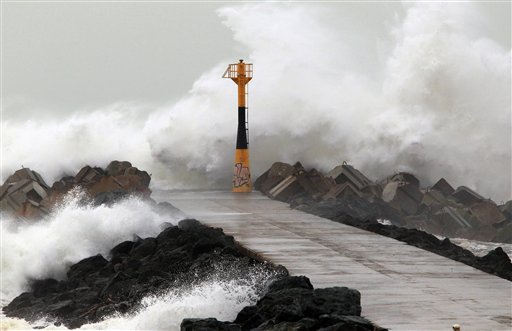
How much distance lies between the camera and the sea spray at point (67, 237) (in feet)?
58.7

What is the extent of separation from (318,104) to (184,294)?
1729 cm

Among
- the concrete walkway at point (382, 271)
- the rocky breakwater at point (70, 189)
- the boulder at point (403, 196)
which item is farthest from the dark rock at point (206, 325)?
the boulder at point (403, 196)

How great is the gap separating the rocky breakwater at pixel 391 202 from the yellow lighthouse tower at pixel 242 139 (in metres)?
0.37

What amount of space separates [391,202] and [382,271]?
10.7 metres

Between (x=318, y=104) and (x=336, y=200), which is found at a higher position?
(x=318, y=104)

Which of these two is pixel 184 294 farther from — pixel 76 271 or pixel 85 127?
pixel 85 127

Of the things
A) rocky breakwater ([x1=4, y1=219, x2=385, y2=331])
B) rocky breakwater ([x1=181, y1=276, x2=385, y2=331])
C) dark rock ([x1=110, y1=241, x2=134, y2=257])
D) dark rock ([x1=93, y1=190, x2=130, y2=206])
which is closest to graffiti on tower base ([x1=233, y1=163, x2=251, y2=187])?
→ dark rock ([x1=93, y1=190, x2=130, y2=206])

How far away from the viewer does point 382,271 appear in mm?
13602

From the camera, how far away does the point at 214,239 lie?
16.0 meters

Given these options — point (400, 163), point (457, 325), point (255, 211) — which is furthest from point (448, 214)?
point (457, 325)

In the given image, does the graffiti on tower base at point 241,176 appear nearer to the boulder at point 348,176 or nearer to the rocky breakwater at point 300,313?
the boulder at point 348,176

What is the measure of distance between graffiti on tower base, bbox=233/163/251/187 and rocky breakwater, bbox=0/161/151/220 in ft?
6.78

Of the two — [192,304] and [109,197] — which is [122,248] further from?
[192,304]

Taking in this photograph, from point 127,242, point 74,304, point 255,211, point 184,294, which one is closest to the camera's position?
point 184,294
